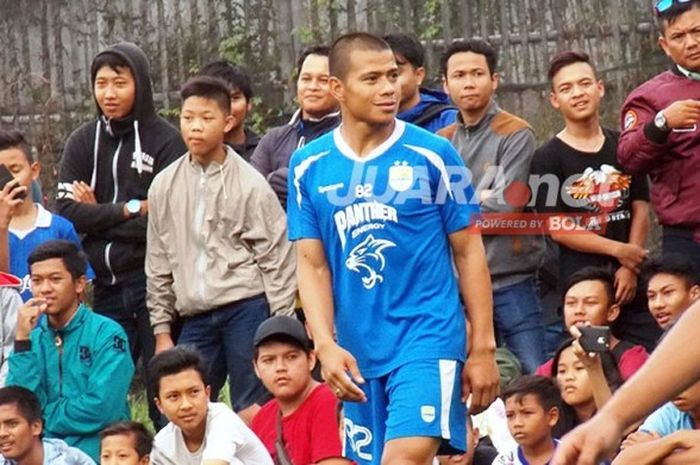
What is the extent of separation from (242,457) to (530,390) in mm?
1512

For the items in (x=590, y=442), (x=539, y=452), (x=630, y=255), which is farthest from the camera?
(x=630, y=255)

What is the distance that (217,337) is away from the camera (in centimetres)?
1037

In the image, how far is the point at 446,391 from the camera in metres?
7.75

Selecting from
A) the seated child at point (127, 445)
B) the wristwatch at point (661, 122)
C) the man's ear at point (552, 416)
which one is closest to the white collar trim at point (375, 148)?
the man's ear at point (552, 416)

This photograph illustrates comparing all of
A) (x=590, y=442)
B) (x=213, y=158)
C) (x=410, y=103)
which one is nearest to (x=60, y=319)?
(x=213, y=158)

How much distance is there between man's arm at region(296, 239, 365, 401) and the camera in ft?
25.2

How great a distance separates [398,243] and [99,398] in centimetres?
303

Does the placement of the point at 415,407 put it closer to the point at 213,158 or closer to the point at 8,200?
the point at 213,158

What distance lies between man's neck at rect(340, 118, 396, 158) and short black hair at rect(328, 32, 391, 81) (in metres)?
0.26

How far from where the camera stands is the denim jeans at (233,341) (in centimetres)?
1023

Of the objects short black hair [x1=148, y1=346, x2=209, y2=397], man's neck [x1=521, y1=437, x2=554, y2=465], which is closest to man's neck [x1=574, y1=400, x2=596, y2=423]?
man's neck [x1=521, y1=437, x2=554, y2=465]

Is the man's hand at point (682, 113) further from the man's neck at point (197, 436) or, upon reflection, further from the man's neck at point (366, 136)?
the man's neck at point (197, 436)

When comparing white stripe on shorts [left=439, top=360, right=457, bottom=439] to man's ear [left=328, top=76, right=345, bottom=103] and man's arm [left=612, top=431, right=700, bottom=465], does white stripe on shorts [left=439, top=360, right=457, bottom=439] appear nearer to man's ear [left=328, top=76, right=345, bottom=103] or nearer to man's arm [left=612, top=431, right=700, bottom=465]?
man's ear [left=328, top=76, right=345, bottom=103]

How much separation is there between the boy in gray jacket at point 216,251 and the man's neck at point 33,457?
3.12 feet
